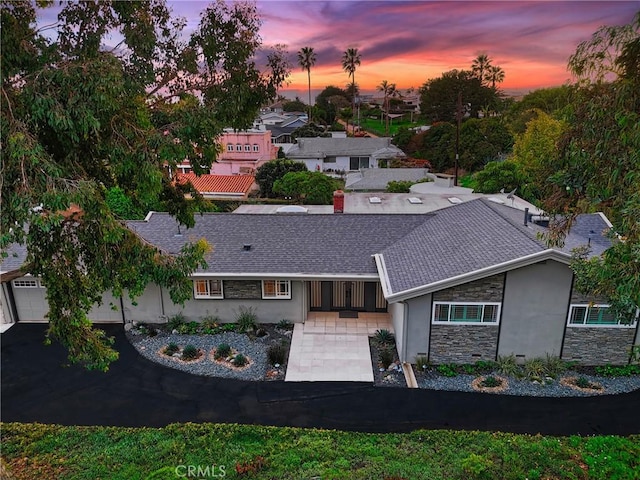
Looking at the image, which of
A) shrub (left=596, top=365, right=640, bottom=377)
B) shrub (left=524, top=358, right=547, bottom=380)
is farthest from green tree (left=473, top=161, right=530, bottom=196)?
shrub (left=524, top=358, right=547, bottom=380)

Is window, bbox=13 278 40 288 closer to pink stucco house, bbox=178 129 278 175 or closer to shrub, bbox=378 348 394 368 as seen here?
shrub, bbox=378 348 394 368

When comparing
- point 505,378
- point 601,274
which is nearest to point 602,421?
point 505,378

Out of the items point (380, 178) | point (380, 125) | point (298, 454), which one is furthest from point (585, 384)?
point (380, 125)

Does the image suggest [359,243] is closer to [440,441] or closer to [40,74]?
[440,441]

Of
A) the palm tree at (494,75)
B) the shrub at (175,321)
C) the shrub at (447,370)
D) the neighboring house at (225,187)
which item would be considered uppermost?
the palm tree at (494,75)

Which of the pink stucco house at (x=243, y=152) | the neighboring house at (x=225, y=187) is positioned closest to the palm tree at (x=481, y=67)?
the pink stucco house at (x=243, y=152)

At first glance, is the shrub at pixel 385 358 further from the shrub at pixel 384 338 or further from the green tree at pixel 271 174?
the green tree at pixel 271 174

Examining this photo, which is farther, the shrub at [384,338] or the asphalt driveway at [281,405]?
the shrub at [384,338]

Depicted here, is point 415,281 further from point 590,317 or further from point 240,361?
point 240,361
